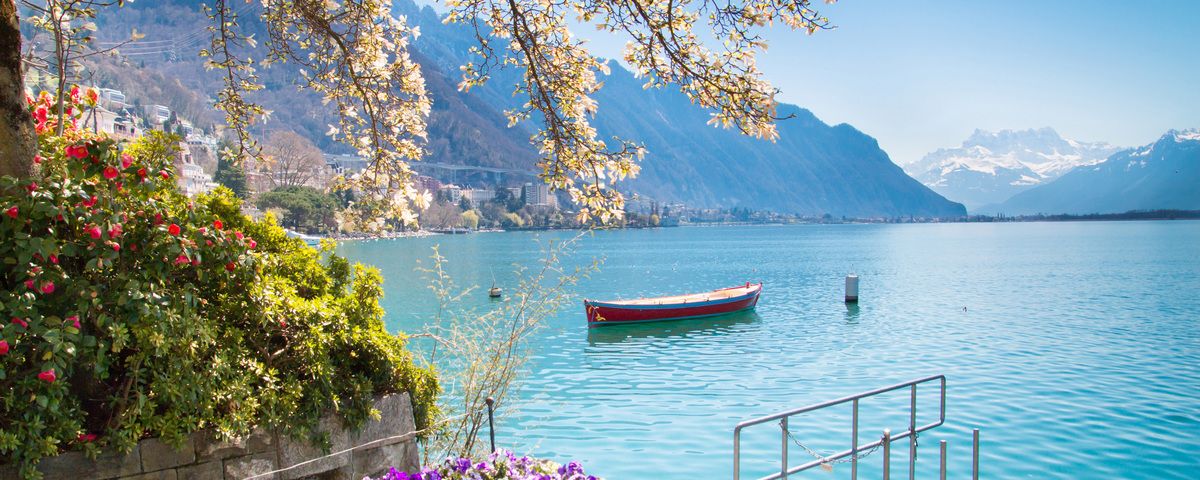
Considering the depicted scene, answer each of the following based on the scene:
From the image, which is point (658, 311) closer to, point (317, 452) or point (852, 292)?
point (852, 292)

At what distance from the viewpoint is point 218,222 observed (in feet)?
11.9

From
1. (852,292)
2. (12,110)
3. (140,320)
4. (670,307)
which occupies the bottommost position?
(852,292)

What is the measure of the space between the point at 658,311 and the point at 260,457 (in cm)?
2288

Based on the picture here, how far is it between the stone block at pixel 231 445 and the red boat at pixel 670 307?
19.7 meters

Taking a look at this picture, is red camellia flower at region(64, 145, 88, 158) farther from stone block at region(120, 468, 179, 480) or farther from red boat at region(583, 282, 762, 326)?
red boat at region(583, 282, 762, 326)

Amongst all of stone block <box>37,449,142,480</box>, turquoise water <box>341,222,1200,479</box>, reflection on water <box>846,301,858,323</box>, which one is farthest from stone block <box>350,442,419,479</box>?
reflection on water <box>846,301,858,323</box>

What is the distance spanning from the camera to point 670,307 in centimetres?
2659

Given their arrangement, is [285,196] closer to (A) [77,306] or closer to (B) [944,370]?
(B) [944,370]

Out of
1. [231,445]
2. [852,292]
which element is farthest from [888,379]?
[852,292]

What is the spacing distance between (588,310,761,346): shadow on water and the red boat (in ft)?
0.70

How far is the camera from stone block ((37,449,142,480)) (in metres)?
3.24

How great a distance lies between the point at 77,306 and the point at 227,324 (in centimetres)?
72

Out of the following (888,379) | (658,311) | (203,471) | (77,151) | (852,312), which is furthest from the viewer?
(852,312)

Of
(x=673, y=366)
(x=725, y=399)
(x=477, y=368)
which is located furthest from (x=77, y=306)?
(x=673, y=366)
